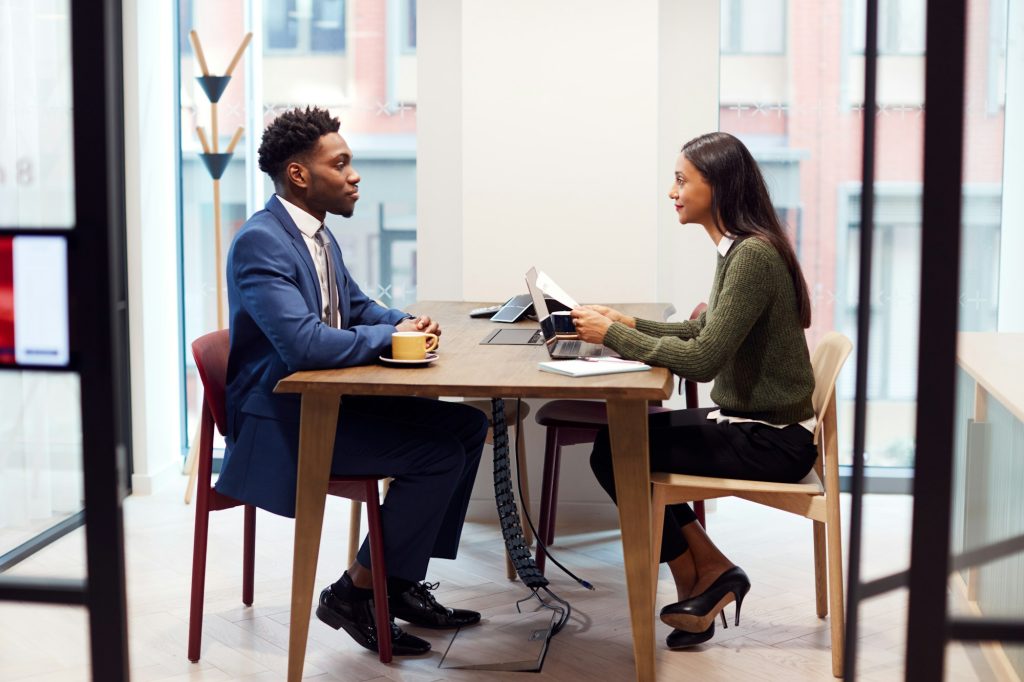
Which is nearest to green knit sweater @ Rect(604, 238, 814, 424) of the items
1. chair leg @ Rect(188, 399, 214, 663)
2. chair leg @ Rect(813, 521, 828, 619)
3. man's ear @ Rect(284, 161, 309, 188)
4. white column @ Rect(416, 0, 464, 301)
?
chair leg @ Rect(813, 521, 828, 619)

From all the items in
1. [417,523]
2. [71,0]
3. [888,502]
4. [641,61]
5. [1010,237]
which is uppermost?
[641,61]

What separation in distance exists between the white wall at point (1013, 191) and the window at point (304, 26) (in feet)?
8.22

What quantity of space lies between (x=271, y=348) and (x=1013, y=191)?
2843 millimetres

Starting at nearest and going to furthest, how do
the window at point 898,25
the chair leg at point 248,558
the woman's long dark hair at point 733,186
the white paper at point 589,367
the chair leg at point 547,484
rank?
the white paper at point 589,367, the woman's long dark hair at point 733,186, the chair leg at point 248,558, the chair leg at point 547,484, the window at point 898,25

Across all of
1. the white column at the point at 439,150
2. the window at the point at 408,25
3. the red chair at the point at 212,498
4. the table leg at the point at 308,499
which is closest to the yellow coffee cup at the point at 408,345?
the table leg at the point at 308,499

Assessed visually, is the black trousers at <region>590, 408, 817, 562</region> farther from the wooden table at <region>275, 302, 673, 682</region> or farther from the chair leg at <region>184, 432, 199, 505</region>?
the chair leg at <region>184, 432, 199, 505</region>

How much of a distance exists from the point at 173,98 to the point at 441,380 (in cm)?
278

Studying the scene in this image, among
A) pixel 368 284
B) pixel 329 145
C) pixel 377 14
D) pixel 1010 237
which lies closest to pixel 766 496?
pixel 329 145

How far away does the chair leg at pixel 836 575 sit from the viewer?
2.77m

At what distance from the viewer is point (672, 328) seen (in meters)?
3.27

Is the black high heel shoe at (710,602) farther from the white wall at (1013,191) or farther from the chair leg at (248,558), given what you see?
the white wall at (1013,191)

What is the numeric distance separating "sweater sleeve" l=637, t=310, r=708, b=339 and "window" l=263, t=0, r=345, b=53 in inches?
83.9

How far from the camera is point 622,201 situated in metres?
4.05

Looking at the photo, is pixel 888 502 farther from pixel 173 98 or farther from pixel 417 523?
pixel 173 98
